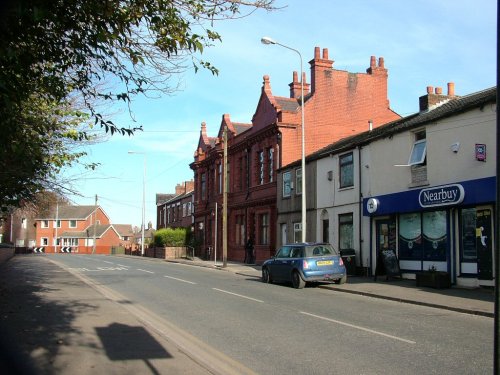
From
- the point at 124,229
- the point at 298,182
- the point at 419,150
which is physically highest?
the point at 419,150

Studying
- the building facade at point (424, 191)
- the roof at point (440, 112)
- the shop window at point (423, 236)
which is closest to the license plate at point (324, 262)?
the building facade at point (424, 191)

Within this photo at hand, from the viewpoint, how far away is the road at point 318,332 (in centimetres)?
706

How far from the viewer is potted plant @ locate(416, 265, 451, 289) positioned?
1677 centimetres

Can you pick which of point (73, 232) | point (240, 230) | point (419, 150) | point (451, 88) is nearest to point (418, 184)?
point (419, 150)

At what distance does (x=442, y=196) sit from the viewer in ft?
57.2

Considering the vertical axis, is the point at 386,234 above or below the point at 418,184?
below

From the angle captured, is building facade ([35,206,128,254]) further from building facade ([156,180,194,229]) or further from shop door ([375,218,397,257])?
shop door ([375,218,397,257])

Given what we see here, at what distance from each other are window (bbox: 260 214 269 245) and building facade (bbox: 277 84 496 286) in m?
8.11

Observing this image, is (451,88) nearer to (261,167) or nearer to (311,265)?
(261,167)

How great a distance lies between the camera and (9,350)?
737cm

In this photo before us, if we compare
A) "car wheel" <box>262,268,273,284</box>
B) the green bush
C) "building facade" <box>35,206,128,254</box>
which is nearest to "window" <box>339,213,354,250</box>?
"car wheel" <box>262,268,273,284</box>

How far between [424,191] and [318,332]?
1048 cm

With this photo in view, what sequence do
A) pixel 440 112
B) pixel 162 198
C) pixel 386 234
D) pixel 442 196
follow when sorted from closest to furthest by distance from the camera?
pixel 442 196 < pixel 440 112 < pixel 386 234 < pixel 162 198

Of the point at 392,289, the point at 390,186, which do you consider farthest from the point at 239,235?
the point at 392,289
